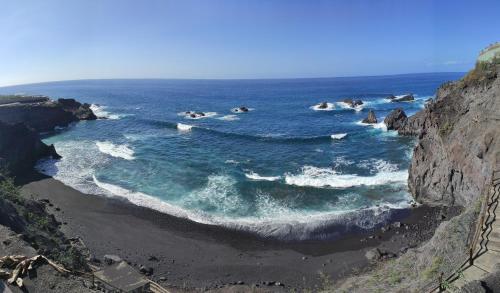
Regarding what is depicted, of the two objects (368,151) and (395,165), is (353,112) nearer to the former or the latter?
(368,151)

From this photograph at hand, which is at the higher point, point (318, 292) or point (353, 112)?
point (353, 112)

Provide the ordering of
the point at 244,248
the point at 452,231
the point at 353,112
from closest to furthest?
the point at 452,231 → the point at 244,248 → the point at 353,112

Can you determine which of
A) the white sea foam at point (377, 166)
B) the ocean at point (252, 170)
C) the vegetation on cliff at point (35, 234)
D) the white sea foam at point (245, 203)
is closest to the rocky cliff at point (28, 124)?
the ocean at point (252, 170)

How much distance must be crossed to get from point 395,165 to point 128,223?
3116cm

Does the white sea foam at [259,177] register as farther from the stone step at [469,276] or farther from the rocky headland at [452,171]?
the stone step at [469,276]

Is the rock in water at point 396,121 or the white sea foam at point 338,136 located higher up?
the rock in water at point 396,121

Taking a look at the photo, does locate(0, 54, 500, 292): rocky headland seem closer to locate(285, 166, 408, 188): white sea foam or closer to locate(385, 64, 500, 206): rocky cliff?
locate(385, 64, 500, 206): rocky cliff

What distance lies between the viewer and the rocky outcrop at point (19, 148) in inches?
1665

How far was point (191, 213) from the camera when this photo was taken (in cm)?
3048

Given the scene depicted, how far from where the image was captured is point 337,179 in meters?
36.8

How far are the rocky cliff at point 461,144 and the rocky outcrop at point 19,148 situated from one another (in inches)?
1826

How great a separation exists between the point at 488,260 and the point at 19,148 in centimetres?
5041

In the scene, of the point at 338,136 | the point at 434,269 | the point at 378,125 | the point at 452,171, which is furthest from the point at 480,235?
the point at 378,125

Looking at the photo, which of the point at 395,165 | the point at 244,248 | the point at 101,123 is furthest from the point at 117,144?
the point at 395,165
